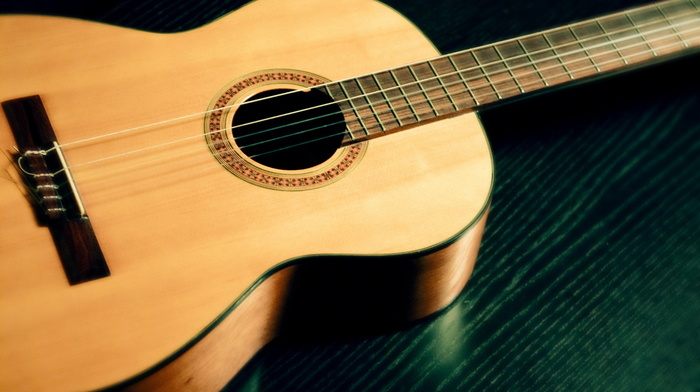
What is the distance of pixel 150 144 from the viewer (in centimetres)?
72

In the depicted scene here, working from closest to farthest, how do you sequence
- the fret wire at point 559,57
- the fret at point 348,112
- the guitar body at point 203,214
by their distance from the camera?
1. the guitar body at point 203,214
2. the fret at point 348,112
3. the fret wire at point 559,57

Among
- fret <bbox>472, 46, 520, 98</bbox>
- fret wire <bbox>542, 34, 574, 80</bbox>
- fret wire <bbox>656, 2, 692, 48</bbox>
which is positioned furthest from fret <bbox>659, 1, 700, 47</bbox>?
fret <bbox>472, 46, 520, 98</bbox>

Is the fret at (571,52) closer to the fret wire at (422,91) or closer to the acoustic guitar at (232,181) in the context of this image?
the acoustic guitar at (232,181)

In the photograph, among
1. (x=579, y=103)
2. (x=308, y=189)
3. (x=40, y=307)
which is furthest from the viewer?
(x=579, y=103)

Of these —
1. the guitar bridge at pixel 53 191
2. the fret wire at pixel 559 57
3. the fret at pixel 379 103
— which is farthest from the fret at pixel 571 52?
the guitar bridge at pixel 53 191

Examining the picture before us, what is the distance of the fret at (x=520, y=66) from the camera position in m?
0.86

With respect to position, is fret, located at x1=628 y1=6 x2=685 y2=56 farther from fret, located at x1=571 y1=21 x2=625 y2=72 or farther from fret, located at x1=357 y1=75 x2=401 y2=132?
fret, located at x1=357 y1=75 x2=401 y2=132

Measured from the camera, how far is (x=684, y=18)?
99 centimetres

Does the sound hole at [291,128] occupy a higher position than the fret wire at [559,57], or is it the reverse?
the sound hole at [291,128]

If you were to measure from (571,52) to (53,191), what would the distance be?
2.60ft

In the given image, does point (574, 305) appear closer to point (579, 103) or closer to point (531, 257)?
point (531, 257)

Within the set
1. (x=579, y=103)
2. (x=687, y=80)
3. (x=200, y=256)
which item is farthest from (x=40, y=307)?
(x=687, y=80)

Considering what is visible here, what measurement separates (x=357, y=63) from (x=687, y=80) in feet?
2.55

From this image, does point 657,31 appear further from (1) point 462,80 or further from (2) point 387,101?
(2) point 387,101
